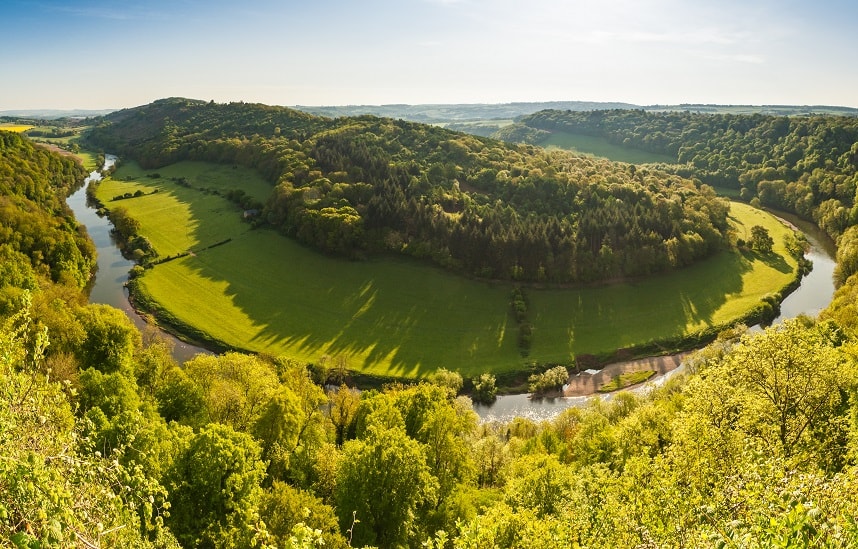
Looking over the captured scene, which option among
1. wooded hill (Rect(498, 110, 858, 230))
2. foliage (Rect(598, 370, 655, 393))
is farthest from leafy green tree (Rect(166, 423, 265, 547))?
wooded hill (Rect(498, 110, 858, 230))

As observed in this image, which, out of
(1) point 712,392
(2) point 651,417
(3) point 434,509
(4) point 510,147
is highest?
(4) point 510,147

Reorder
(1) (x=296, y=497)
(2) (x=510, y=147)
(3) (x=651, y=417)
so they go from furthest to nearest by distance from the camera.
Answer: (2) (x=510, y=147), (3) (x=651, y=417), (1) (x=296, y=497)

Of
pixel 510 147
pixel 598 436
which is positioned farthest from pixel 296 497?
pixel 510 147

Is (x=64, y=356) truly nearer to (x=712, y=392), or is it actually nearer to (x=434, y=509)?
(x=434, y=509)

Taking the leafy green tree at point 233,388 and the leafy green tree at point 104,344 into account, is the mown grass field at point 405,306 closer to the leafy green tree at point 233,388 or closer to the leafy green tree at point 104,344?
the leafy green tree at point 233,388

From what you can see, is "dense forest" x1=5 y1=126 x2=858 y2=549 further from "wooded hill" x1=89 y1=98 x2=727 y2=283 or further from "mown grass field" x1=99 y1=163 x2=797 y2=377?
"wooded hill" x1=89 y1=98 x2=727 y2=283

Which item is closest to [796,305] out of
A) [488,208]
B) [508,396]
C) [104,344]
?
[488,208]

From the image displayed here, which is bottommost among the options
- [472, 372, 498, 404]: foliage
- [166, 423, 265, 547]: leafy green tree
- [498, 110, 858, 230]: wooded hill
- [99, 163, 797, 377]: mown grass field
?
[472, 372, 498, 404]: foliage

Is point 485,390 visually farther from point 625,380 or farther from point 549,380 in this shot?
point 625,380
